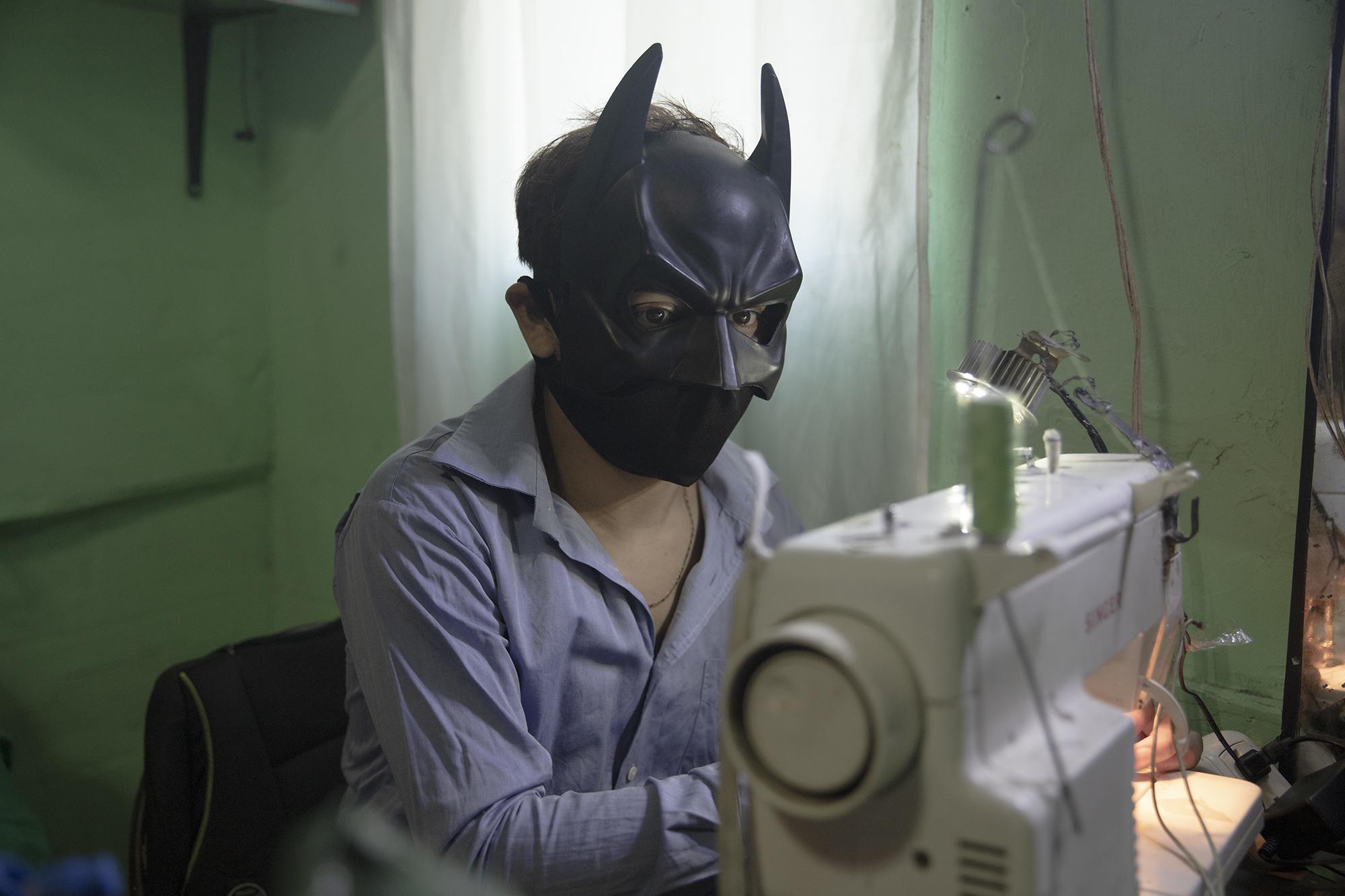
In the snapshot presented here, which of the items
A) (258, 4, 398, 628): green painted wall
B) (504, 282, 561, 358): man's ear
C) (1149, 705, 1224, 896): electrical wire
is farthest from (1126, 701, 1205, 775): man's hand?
(258, 4, 398, 628): green painted wall

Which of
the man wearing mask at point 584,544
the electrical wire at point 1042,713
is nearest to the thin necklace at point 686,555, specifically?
the man wearing mask at point 584,544

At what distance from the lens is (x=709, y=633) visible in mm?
1203

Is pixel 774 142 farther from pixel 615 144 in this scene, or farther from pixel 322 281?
pixel 322 281

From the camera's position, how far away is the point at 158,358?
2135 mm

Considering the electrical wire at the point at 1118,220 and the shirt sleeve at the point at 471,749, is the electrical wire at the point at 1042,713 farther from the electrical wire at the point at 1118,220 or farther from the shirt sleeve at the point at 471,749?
the electrical wire at the point at 1118,220

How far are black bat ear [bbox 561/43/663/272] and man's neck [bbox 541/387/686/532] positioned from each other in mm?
223

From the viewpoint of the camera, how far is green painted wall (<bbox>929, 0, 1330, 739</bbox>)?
117 centimetres

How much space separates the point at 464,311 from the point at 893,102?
85 centimetres

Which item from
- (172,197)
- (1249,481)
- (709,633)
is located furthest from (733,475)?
(172,197)

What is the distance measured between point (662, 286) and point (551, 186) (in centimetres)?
21

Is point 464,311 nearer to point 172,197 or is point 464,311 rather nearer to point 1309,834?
point 172,197

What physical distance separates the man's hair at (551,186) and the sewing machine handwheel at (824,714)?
647 mm

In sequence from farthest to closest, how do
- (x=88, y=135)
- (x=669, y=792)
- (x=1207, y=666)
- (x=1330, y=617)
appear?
(x=88, y=135) → (x=1207, y=666) → (x=1330, y=617) → (x=669, y=792)

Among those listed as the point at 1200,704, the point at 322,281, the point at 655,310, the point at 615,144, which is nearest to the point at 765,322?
the point at 655,310
